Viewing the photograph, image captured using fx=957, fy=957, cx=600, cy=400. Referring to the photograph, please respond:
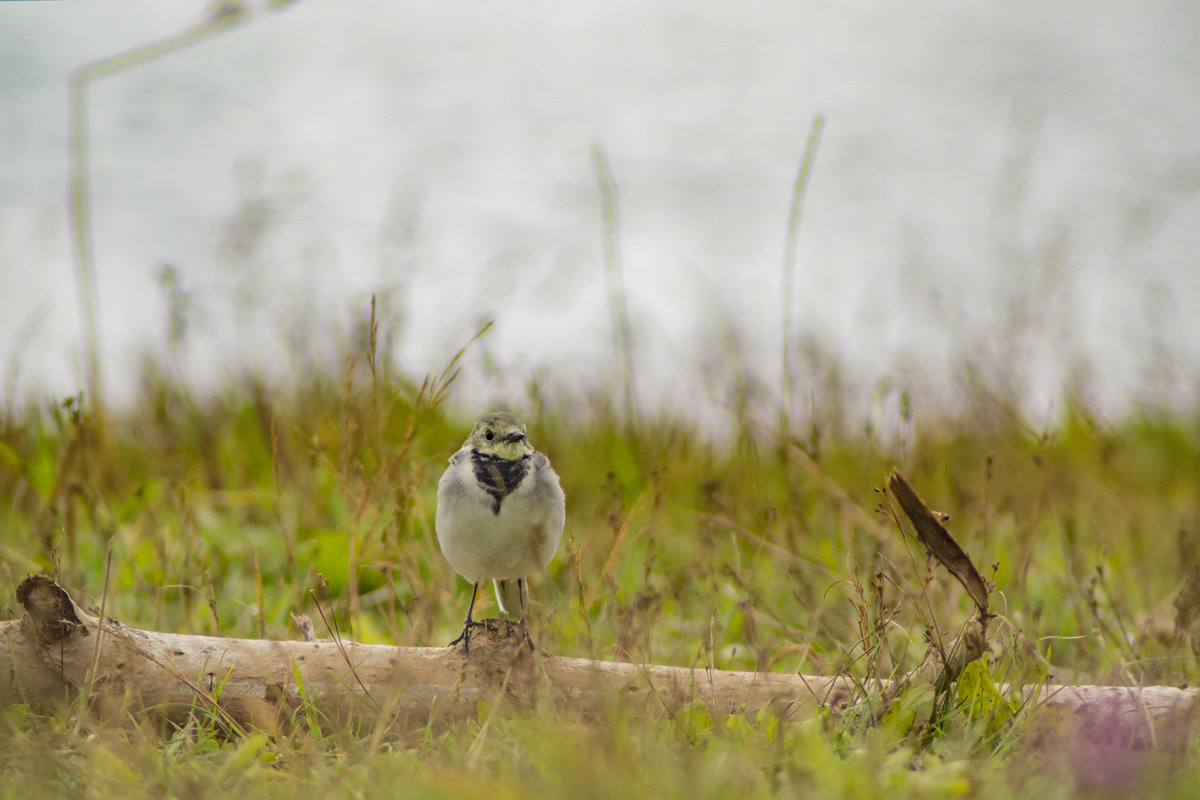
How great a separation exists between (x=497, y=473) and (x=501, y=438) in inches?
5.5

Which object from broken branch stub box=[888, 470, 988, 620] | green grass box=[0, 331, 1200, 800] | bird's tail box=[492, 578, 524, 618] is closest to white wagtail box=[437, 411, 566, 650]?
green grass box=[0, 331, 1200, 800]

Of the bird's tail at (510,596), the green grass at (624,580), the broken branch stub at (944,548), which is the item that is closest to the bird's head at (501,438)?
the green grass at (624,580)

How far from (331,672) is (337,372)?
12.2ft

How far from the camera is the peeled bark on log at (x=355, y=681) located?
2.62m

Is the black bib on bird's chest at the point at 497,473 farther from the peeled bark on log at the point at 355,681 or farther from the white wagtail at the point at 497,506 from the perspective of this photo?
the peeled bark on log at the point at 355,681

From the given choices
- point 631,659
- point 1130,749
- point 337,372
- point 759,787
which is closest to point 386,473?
point 631,659

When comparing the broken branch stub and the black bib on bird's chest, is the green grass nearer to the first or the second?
the broken branch stub

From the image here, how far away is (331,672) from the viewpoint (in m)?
2.75

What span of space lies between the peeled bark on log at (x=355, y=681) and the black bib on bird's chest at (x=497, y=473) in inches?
19.7

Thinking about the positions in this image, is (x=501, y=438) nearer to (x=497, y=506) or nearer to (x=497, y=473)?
(x=497, y=473)

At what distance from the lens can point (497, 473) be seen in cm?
324

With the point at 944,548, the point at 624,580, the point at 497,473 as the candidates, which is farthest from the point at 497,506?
the point at 624,580

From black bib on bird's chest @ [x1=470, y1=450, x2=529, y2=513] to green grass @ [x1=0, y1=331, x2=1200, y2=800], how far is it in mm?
247

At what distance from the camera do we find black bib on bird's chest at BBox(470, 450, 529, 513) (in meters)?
3.18
